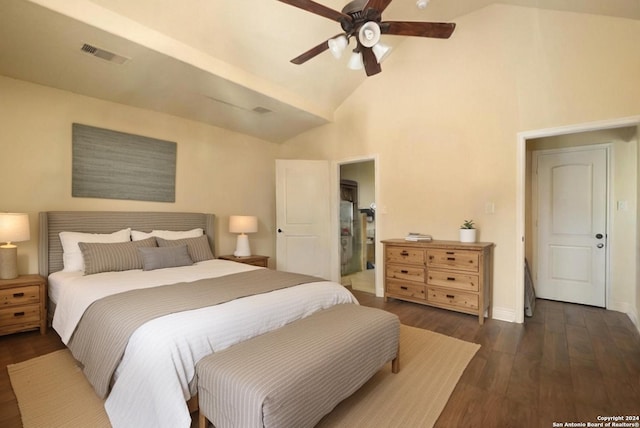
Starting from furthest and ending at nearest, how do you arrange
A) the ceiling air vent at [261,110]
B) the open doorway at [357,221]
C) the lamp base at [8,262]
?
the open doorway at [357,221] < the ceiling air vent at [261,110] < the lamp base at [8,262]

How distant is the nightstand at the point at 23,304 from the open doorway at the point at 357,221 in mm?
4148

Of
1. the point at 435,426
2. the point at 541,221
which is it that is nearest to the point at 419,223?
the point at 541,221

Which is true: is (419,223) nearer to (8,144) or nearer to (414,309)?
(414,309)

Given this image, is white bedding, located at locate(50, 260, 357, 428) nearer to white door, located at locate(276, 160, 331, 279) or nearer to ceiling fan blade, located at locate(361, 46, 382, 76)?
ceiling fan blade, located at locate(361, 46, 382, 76)

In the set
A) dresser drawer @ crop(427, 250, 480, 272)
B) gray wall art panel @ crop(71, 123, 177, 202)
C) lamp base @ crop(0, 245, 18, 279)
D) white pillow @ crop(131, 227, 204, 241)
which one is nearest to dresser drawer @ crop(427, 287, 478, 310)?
dresser drawer @ crop(427, 250, 480, 272)

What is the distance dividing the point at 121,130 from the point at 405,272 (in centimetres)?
388

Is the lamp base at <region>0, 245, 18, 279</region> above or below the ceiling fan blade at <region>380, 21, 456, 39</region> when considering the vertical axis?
below

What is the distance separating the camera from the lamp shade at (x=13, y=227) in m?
2.58

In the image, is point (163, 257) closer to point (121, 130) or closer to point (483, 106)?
point (121, 130)

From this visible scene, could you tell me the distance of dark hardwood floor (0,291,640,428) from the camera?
172 cm

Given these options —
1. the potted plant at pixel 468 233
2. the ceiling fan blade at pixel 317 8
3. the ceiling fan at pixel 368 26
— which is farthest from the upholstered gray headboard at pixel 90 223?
the potted plant at pixel 468 233

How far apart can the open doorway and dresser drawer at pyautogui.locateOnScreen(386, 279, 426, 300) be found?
5.45ft

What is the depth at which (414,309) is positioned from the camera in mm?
3588

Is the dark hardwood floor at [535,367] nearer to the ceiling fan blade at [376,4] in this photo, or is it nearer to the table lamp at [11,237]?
the table lamp at [11,237]
